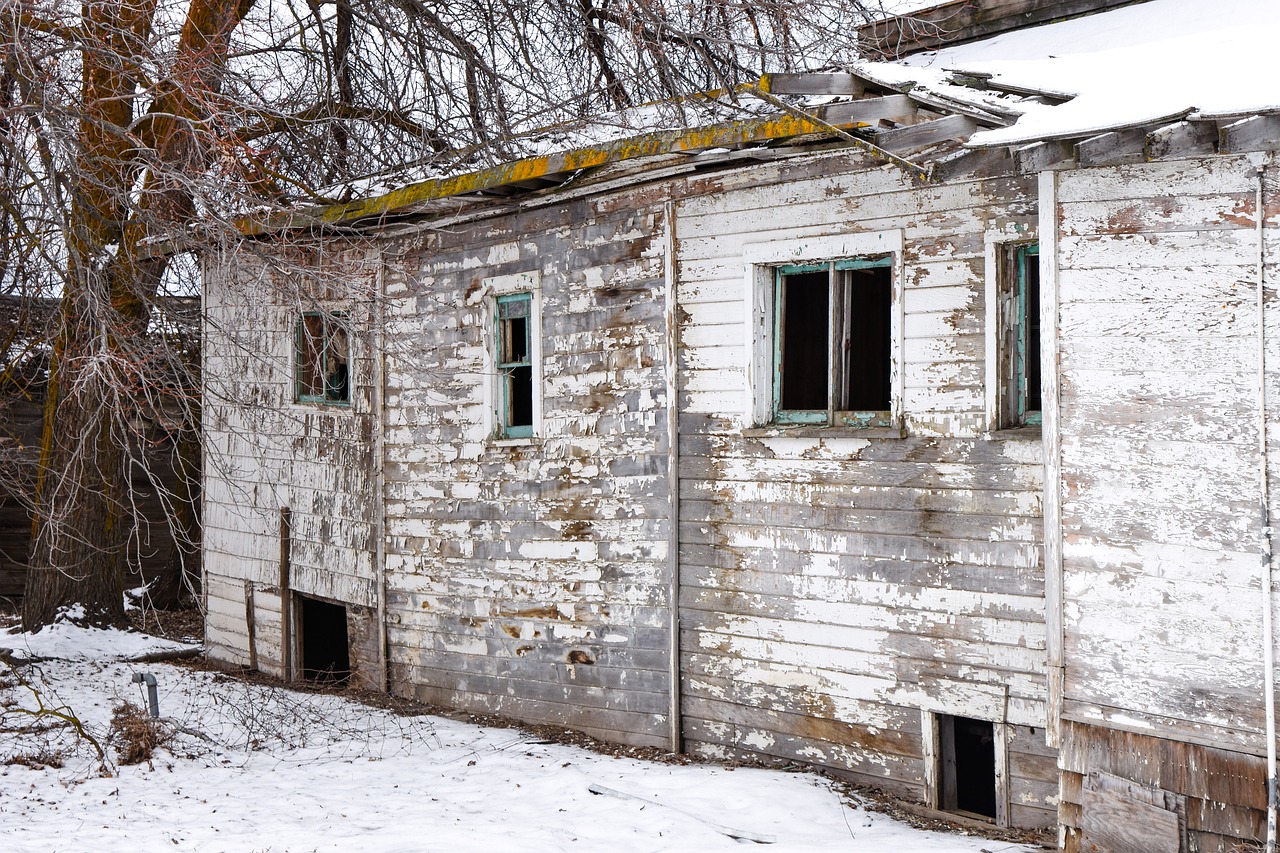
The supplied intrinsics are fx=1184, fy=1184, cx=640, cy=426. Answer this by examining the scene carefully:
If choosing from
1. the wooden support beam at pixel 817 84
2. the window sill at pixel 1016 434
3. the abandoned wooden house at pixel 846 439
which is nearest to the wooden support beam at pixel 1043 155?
the abandoned wooden house at pixel 846 439

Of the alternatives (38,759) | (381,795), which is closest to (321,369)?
(38,759)

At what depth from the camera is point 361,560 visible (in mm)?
10586

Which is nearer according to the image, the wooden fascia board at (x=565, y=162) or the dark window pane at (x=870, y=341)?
the wooden fascia board at (x=565, y=162)

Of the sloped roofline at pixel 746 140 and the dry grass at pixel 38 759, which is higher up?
the sloped roofline at pixel 746 140

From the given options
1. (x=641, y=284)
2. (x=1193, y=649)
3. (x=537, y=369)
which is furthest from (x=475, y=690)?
(x=1193, y=649)

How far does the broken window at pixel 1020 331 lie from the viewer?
659 centimetres

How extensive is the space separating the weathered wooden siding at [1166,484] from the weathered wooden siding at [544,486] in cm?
326

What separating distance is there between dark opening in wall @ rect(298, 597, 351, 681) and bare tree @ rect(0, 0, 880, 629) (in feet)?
6.55

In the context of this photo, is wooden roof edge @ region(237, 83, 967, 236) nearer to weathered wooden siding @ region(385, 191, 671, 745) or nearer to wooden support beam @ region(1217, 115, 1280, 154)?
weathered wooden siding @ region(385, 191, 671, 745)

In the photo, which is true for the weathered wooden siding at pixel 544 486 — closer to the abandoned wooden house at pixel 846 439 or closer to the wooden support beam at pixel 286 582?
the abandoned wooden house at pixel 846 439

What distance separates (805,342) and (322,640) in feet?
22.1

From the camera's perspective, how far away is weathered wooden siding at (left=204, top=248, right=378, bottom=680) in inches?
417

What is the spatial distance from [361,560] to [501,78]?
4.78m

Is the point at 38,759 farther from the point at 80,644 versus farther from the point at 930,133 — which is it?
the point at 930,133
